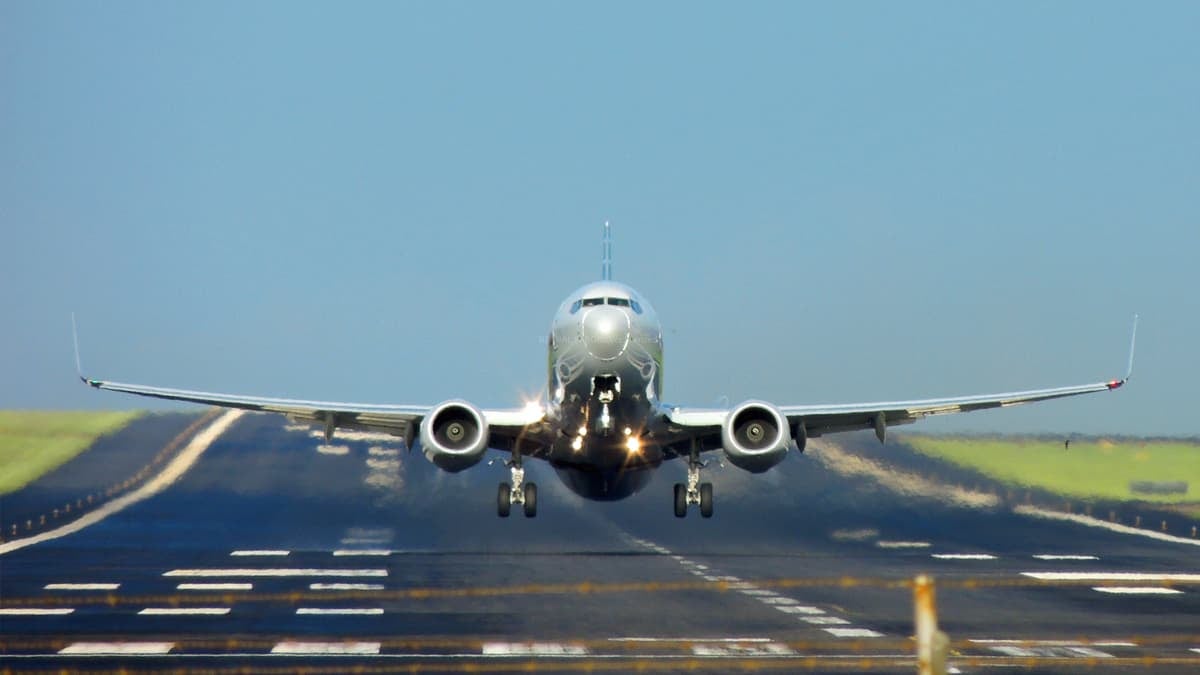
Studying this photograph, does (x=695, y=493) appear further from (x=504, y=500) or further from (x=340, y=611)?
(x=340, y=611)

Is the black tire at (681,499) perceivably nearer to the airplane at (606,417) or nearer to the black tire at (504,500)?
the airplane at (606,417)

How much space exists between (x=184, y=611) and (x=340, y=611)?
2680 millimetres

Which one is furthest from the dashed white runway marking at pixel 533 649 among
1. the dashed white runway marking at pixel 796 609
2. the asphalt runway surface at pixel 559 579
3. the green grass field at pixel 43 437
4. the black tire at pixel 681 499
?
the green grass field at pixel 43 437

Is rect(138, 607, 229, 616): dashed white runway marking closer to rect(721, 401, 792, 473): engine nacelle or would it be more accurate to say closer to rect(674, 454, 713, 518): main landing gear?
rect(721, 401, 792, 473): engine nacelle

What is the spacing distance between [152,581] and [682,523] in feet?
80.0

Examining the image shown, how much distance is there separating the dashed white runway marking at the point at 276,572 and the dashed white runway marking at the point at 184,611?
8.91m

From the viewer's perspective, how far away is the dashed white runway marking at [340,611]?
2934 cm

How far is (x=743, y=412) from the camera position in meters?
41.7

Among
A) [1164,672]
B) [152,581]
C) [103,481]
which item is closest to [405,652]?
[1164,672]

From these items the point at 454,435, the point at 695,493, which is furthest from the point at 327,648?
the point at 695,493

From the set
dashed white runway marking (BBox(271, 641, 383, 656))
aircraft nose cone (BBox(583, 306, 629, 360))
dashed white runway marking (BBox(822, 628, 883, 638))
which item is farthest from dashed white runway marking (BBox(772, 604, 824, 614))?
dashed white runway marking (BBox(271, 641, 383, 656))

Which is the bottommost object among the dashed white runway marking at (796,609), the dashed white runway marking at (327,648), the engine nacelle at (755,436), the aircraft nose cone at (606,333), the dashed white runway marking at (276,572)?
the dashed white runway marking at (276,572)

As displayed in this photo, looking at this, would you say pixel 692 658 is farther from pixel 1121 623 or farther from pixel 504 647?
pixel 1121 623

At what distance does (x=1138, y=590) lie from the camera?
118 ft
